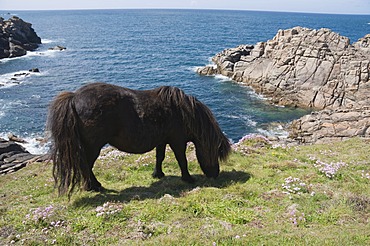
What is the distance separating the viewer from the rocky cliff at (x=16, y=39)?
8089 centimetres

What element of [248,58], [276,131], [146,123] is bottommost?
[276,131]

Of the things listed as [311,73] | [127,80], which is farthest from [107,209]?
[127,80]

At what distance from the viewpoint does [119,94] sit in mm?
8969

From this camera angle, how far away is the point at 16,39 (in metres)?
92.1

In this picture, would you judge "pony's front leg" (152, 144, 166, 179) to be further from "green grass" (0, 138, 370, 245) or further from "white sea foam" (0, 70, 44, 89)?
"white sea foam" (0, 70, 44, 89)

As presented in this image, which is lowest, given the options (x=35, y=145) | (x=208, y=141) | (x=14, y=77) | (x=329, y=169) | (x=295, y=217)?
(x=35, y=145)

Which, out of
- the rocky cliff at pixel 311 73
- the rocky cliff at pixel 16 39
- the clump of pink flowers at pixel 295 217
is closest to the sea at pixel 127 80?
the rocky cliff at pixel 16 39

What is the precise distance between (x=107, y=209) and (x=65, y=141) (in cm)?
Answer: 212

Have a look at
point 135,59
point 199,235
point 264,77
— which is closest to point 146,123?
point 199,235

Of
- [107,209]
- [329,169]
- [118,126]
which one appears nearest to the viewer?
[107,209]

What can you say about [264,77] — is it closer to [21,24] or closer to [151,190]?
[151,190]

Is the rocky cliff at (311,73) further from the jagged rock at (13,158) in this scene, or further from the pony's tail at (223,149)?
the jagged rock at (13,158)

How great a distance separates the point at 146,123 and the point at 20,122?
1337 inches

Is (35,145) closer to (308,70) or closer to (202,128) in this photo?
(202,128)
